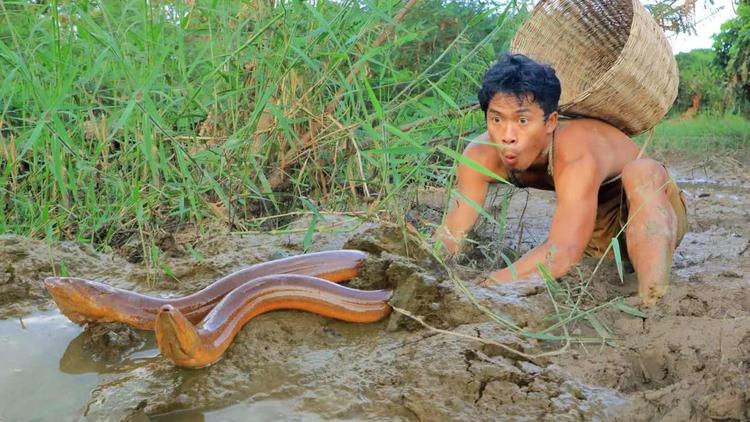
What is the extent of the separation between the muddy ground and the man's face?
1.95ft

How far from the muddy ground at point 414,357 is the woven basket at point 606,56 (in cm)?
82

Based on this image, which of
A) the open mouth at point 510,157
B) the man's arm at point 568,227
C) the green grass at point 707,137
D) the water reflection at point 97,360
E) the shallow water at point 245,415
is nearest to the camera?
the shallow water at point 245,415

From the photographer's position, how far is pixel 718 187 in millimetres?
6227

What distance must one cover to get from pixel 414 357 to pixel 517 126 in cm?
129

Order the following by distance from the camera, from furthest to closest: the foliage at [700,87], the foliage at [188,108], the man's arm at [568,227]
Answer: the foliage at [700,87] → the man's arm at [568,227] → the foliage at [188,108]

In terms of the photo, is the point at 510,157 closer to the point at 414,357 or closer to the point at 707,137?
the point at 414,357

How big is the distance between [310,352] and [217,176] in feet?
4.27

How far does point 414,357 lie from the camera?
7.61ft

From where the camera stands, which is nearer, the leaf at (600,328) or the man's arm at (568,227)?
the leaf at (600,328)

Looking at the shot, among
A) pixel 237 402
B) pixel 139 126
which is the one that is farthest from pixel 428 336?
pixel 139 126

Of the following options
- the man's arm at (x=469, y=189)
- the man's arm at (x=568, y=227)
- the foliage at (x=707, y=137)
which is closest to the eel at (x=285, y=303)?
the man's arm at (x=568, y=227)

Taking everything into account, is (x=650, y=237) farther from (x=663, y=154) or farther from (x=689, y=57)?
(x=689, y=57)

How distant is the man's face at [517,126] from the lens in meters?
3.09

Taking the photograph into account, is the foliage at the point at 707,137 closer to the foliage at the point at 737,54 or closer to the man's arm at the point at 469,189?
the foliage at the point at 737,54
